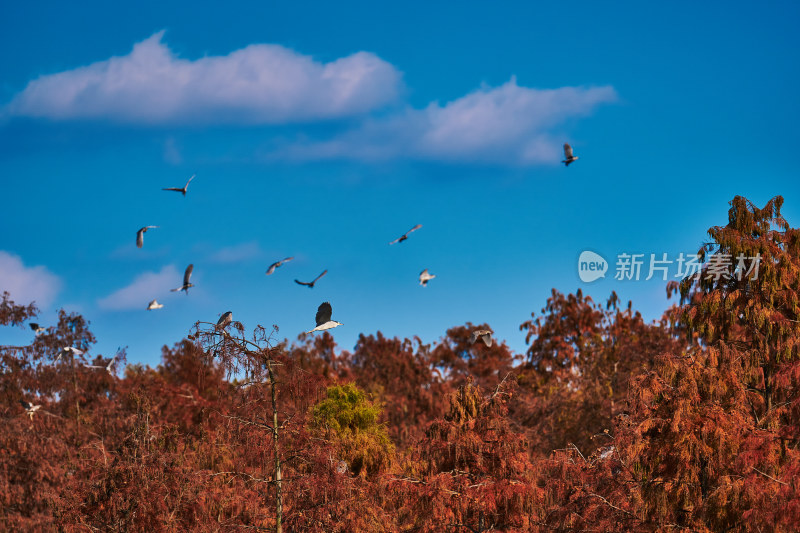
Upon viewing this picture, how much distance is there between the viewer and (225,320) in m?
14.1

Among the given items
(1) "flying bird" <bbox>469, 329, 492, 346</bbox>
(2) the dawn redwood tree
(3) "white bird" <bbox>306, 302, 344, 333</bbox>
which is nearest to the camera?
(3) "white bird" <bbox>306, 302, 344, 333</bbox>

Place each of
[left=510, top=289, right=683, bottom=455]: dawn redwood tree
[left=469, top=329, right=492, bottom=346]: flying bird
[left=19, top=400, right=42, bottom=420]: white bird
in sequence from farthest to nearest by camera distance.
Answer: [left=510, top=289, right=683, bottom=455]: dawn redwood tree
[left=19, top=400, right=42, bottom=420]: white bird
[left=469, top=329, right=492, bottom=346]: flying bird

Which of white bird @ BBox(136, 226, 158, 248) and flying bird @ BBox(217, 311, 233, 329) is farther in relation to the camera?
white bird @ BBox(136, 226, 158, 248)

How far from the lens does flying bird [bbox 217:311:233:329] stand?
13.8 meters

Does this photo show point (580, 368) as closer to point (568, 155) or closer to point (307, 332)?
point (568, 155)

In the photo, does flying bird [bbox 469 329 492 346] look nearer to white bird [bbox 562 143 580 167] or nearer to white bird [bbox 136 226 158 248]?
white bird [bbox 562 143 580 167]

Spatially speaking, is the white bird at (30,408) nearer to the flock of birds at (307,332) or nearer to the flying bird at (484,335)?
the flock of birds at (307,332)

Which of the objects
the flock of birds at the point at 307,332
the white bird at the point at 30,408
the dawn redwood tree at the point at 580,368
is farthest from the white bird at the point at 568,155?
the white bird at the point at 30,408

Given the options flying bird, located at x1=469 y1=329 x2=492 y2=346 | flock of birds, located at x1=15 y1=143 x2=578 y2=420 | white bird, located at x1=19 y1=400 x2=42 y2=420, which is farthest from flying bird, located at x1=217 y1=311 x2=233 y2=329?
white bird, located at x1=19 y1=400 x2=42 y2=420

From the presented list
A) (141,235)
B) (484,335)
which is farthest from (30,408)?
(484,335)

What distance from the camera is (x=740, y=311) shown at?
20406 mm

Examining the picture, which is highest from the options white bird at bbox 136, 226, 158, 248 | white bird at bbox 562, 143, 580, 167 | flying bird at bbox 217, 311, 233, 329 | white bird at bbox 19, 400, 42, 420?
white bird at bbox 562, 143, 580, 167

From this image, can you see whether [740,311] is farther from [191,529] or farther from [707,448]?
[191,529]

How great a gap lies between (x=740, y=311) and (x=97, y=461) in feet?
49.0
